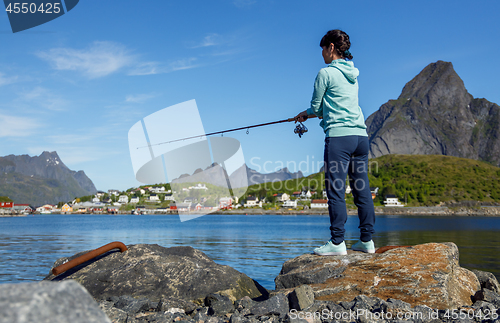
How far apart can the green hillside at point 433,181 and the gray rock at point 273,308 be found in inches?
6124

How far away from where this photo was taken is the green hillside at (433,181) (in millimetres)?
157500

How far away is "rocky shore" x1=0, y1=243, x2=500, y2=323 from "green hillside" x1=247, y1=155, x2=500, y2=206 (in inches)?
6076

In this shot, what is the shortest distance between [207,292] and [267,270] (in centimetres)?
871

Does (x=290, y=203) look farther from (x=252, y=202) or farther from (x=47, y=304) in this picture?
(x=47, y=304)

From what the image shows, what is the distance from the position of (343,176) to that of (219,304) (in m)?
2.26

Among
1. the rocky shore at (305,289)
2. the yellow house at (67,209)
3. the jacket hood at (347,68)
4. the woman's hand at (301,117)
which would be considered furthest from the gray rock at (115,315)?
the yellow house at (67,209)

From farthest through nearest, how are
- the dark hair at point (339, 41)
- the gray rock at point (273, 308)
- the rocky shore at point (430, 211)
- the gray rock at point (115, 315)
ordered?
the rocky shore at point (430, 211) < the dark hair at point (339, 41) < the gray rock at point (273, 308) < the gray rock at point (115, 315)

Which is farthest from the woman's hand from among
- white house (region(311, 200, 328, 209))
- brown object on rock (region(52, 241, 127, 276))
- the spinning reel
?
white house (region(311, 200, 328, 209))

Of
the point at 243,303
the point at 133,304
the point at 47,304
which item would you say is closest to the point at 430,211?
the point at 243,303

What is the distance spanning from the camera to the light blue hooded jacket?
5016 millimetres

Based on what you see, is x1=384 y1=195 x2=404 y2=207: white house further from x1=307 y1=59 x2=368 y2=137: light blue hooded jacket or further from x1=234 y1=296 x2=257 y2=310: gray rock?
x1=234 y1=296 x2=257 y2=310: gray rock

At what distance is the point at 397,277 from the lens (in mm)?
4691

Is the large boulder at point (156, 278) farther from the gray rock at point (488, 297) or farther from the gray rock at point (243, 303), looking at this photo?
the gray rock at point (488, 297)

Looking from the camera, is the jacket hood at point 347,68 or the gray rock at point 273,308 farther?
the jacket hood at point 347,68
